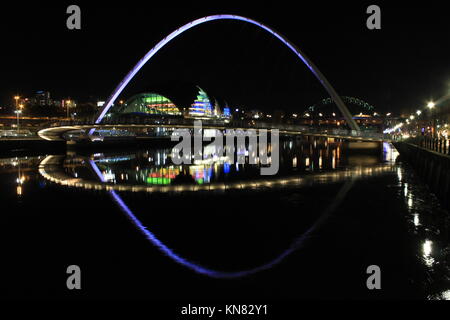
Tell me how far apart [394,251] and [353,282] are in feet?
8.59

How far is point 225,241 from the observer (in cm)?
1212

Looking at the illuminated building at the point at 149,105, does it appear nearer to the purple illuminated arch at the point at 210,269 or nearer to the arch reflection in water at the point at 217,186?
the arch reflection in water at the point at 217,186

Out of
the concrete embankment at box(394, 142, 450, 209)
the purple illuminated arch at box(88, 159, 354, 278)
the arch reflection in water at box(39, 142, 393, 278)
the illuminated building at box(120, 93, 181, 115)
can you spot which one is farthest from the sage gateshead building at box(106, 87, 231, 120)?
the purple illuminated arch at box(88, 159, 354, 278)

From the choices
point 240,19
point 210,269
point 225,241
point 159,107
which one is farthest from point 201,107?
point 210,269

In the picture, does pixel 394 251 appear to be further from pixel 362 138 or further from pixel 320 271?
pixel 362 138

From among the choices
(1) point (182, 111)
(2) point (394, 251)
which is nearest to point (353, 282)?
(2) point (394, 251)

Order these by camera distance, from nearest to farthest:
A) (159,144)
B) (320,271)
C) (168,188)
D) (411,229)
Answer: (320,271)
(411,229)
(168,188)
(159,144)

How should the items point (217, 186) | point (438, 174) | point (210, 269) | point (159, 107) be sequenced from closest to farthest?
1. point (210, 269)
2. point (438, 174)
3. point (217, 186)
4. point (159, 107)

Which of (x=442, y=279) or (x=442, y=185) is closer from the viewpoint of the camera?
(x=442, y=279)

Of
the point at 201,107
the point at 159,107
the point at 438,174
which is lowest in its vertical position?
the point at 438,174

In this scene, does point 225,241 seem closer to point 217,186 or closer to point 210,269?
point 210,269

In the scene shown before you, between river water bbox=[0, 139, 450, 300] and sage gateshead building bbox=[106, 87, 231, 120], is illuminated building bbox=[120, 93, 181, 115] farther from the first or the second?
river water bbox=[0, 139, 450, 300]

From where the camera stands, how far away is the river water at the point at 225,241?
8.83 m
